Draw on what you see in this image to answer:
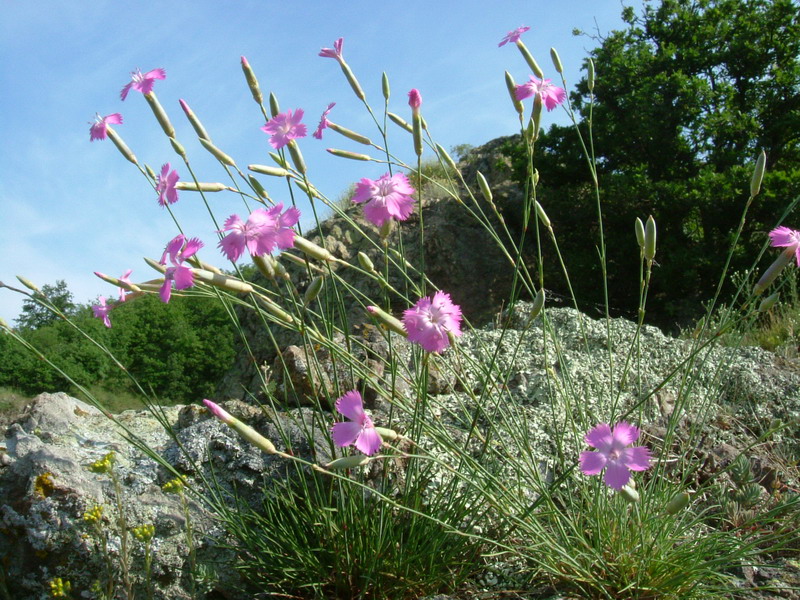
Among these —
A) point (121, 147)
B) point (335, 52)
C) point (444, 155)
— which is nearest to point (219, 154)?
point (121, 147)

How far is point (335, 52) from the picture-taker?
177 centimetres

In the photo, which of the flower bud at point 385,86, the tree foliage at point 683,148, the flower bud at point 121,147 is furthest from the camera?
the tree foliage at point 683,148

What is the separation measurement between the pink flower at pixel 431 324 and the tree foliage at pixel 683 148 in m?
7.29

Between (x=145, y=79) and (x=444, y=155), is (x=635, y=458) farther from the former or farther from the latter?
(x=145, y=79)

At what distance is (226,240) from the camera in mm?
1191

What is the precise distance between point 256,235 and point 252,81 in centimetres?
65

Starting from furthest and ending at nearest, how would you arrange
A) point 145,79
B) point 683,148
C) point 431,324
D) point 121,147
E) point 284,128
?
point 683,148 < point 121,147 < point 145,79 < point 284,128 < point 431,324

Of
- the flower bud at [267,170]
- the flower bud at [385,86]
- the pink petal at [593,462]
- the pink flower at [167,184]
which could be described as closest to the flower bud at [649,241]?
the pink petal at [593,462]

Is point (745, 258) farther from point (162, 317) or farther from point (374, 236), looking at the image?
point (162, 317)

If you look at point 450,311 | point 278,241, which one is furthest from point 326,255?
point 450,311

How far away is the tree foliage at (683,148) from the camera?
7.97 m

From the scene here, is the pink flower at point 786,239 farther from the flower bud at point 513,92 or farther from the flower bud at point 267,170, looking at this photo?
the flower bud at point 267,170

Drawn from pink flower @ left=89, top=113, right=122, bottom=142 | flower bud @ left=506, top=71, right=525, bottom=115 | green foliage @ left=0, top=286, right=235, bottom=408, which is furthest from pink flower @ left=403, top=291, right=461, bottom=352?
green foliage @ left=0, top=286, right=235, bottom=408

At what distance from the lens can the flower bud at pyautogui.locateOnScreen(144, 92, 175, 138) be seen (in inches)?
63.0
